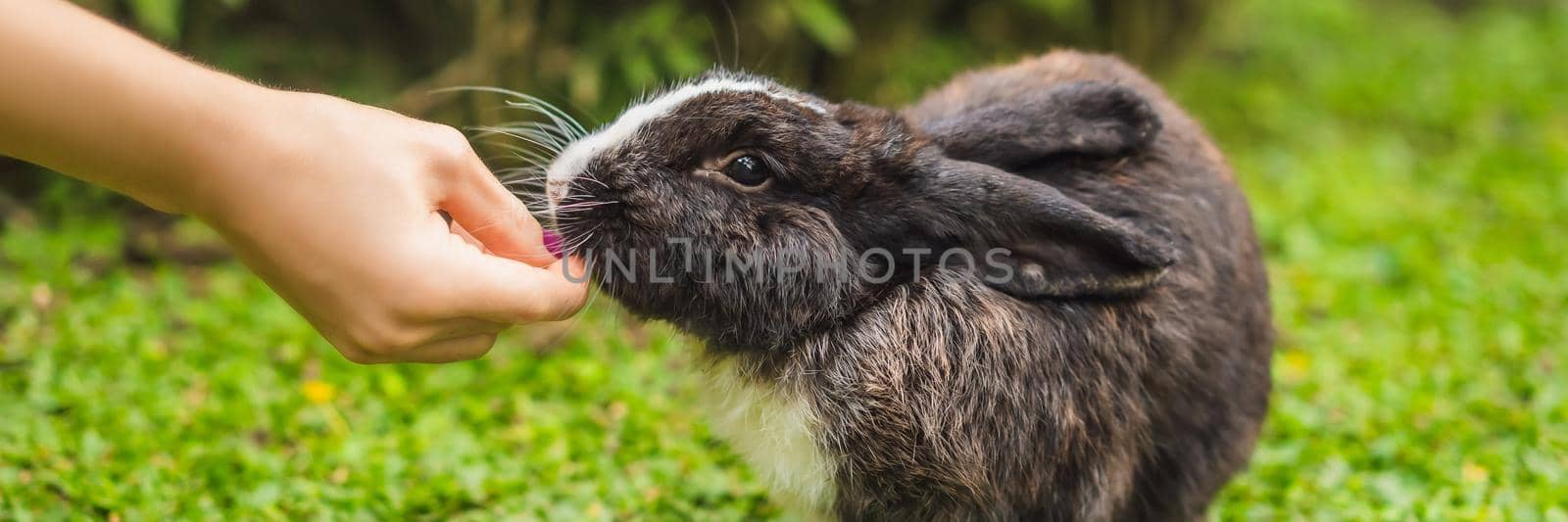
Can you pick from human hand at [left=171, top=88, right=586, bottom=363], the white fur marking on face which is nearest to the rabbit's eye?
the white fur marking on face

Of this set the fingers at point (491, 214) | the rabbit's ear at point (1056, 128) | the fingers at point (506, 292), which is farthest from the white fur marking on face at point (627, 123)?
the rabbit's ear at point (1056, 128)

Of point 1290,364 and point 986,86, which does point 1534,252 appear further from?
point 986,86

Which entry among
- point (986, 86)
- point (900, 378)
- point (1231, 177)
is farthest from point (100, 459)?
point (1231, 177)

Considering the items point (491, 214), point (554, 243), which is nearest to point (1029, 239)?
point (554, 243)

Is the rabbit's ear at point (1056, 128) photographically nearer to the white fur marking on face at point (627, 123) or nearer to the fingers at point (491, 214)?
the white fur marking on face at point (627, 123)

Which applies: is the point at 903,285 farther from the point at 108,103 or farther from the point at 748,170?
the point at 108,103

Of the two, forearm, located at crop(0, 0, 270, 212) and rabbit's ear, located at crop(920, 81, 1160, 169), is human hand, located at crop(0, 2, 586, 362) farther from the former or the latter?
rabbit's ear, located at crop(920, 81, 1160, 169)
